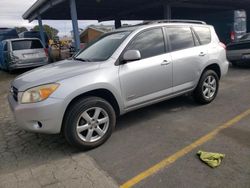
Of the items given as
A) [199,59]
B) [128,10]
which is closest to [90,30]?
[128,10]

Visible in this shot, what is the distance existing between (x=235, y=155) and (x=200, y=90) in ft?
6.98

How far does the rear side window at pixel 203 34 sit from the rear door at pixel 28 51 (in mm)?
7680

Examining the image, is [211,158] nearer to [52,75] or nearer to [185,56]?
[185,56]

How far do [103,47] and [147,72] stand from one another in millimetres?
946

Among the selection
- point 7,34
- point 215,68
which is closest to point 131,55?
point 215,68

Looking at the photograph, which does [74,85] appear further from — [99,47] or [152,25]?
[152,25]

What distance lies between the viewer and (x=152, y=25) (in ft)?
14.6

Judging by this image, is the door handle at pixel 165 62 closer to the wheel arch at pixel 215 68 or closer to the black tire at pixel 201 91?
the black tire at pixel 201 91

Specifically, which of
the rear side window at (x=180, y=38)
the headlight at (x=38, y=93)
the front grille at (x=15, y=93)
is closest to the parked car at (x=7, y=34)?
the front grille at (x=15, y=93)

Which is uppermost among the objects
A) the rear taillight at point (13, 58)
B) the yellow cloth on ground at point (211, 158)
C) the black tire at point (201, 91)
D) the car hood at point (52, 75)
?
the car hood at point (52, 75)

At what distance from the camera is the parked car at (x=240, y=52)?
352 inches

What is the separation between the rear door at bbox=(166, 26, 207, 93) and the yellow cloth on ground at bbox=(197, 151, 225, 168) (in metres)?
1.68

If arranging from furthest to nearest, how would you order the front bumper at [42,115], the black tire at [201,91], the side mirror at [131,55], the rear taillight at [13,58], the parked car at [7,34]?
1. the parked car at [7,34]
2. the rear taillight at [13,58]
3. the black tire at [201,91]
4. the side mirror at [131,55]
5. the front bumper at [42,115]

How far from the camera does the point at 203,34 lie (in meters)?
5.23
